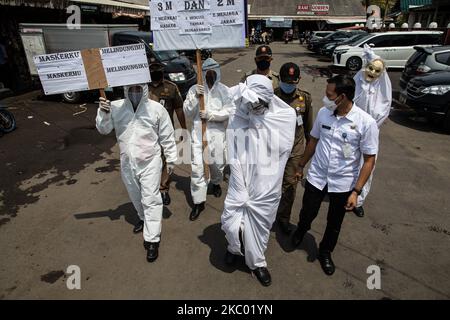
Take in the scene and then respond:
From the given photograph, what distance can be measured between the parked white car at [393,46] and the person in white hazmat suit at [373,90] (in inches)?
489

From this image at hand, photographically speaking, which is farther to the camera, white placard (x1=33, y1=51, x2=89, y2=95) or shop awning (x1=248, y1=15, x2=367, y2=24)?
shop awning (x1=248, y1=15, x2=367, y2=24)

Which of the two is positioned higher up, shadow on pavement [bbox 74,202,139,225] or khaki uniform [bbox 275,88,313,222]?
khaki uniform [bbox 275,88,313,222]

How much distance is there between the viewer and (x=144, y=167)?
3.36 meters

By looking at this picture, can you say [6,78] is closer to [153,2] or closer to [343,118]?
[153,2]

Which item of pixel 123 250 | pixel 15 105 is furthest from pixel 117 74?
pixel 15 105

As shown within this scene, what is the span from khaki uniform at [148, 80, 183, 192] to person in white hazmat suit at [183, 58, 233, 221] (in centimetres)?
38

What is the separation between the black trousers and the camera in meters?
3.00

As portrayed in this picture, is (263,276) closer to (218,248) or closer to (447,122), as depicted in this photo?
(218,248)

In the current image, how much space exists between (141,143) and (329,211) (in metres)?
2.04

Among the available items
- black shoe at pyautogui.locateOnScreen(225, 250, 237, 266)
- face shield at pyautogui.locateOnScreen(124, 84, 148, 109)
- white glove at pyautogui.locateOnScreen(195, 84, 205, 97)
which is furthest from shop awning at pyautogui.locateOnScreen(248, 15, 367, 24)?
black shoe at pyautogui.locateOnScreen(225, 250, 237, 266)

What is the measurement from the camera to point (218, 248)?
3568mm

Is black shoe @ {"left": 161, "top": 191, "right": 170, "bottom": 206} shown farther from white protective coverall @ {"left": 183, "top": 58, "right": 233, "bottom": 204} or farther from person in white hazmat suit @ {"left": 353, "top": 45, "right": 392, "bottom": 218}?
person in white hazmat suit @ {"left": 353, "top": 45, "right": 392, "bottom": 218}

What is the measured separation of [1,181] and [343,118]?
534 cm

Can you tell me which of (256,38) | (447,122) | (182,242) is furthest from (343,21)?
(182,242)
